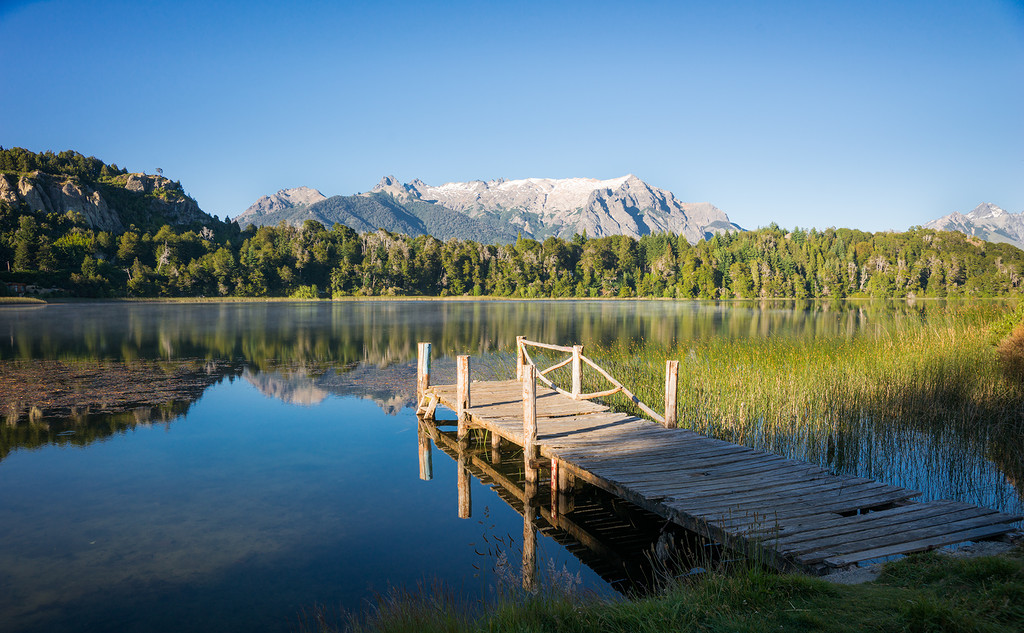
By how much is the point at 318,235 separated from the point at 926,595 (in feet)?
415

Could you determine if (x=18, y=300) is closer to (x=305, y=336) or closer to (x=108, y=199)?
(x=108, y=199)

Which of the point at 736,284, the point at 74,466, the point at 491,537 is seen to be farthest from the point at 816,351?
the point at 736,284

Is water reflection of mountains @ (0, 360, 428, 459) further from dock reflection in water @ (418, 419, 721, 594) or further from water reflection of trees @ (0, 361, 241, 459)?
dock reflection in water @ (418, 419, 721, 594)

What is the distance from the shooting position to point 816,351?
715 inches

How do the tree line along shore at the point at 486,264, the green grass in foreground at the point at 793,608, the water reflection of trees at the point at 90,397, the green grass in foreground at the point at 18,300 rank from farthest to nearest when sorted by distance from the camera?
the tree line along shore at the point at 486,264, the green grass in foreground at the point at 18,300, the water reflection of trees at the point at 90,397, the green grass in foreground at the point at 793,608

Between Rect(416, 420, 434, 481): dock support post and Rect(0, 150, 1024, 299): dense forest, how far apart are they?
92253 millimetres

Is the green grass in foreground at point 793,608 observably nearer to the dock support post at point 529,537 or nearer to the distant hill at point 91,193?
the dock support post at point 529,537

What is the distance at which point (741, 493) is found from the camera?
273 inches

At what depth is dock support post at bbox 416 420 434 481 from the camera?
1084cm

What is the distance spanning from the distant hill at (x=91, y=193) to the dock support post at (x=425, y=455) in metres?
115

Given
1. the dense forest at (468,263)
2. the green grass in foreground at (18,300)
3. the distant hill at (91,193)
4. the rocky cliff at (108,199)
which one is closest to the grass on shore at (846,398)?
the green grass in foreground at (18,300)

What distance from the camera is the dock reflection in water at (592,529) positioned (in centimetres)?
670

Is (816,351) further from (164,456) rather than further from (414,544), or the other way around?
(164,456)

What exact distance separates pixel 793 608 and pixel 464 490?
6508mm
